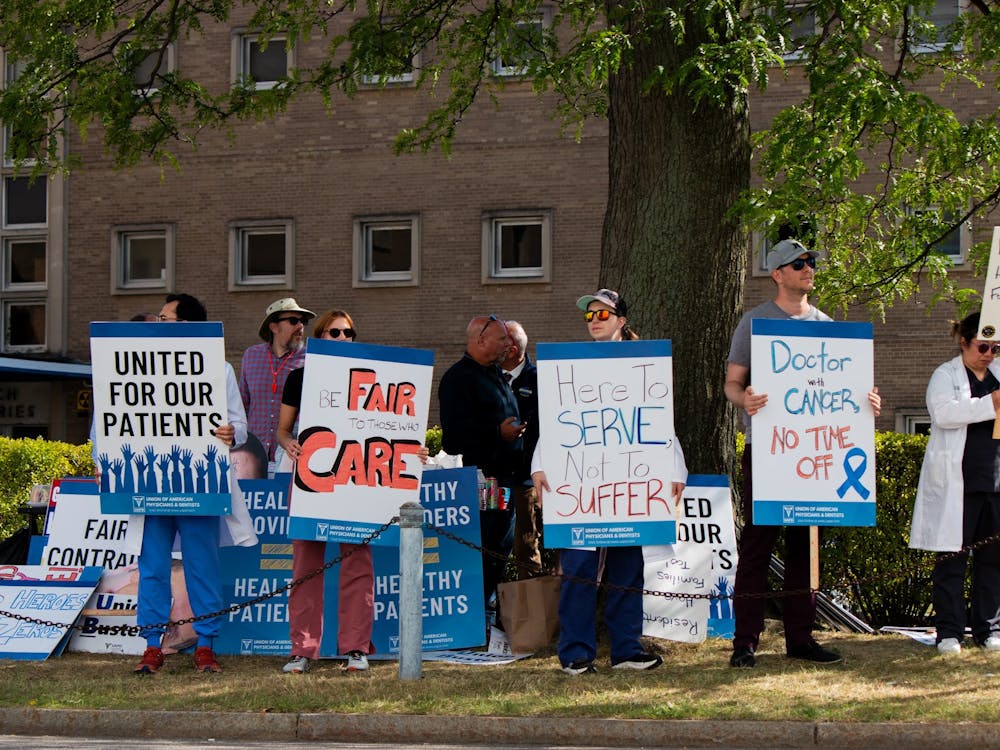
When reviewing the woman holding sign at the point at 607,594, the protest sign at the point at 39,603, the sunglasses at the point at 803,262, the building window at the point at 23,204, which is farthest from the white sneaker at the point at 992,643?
the building window at the point at 23,204

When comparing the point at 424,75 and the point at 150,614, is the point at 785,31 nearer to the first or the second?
the point at 424,75

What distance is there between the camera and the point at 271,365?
1109 cm

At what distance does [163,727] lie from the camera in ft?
26.0

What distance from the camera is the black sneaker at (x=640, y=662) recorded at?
901cm

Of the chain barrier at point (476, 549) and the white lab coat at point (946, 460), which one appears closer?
the chain barrier at point (476, 549)

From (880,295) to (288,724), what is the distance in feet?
26.8

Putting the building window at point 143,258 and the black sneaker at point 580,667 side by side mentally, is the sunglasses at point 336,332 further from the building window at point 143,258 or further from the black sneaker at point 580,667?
the building window at point 143,258

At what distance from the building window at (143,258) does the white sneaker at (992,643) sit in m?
19.9

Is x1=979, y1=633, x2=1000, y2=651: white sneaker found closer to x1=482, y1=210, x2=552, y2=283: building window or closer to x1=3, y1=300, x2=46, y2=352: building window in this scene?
x1=482, y1=210, x2=552, y2=283: building window

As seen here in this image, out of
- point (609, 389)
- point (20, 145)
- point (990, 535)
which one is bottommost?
point (990, 535)

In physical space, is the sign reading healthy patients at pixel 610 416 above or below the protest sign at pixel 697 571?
above

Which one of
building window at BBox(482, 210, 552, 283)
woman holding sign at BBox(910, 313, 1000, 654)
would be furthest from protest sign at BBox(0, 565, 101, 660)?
building window at BBox(482, 210, 552, 283)

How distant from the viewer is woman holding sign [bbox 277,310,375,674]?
9.14 metres

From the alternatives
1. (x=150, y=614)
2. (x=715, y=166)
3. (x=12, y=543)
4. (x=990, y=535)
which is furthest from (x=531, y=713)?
(x=12, y=543)
